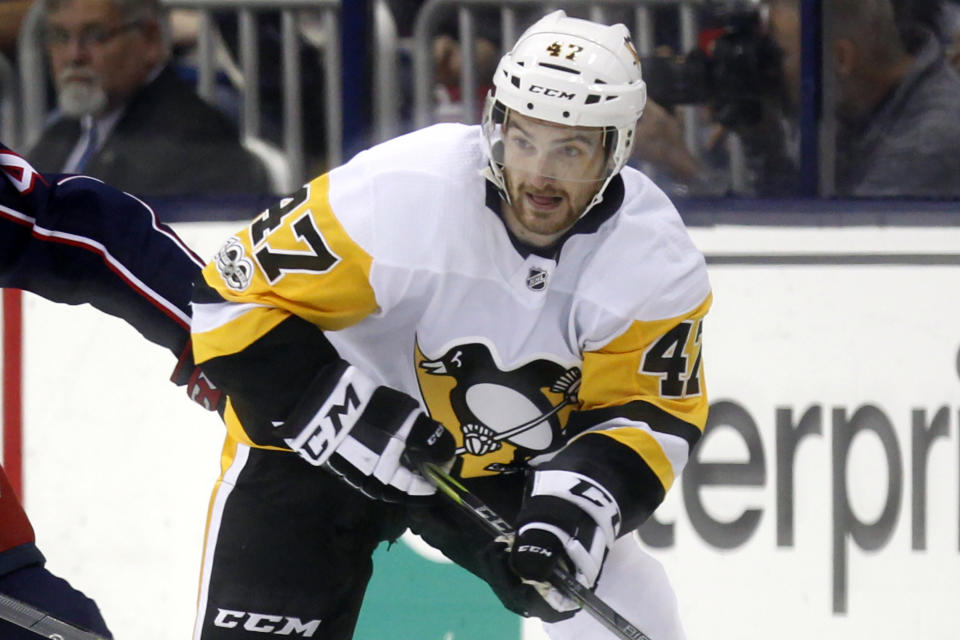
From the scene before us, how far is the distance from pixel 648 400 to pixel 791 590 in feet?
3.31

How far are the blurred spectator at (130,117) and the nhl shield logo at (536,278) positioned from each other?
1.22 m

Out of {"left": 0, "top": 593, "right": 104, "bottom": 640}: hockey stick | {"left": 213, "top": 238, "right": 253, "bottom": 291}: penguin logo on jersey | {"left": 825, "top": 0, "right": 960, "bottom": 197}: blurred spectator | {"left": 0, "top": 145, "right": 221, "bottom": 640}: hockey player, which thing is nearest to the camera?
{"left": 0, "top": 593, "right": 104, "bottom": 640}: hockey stick

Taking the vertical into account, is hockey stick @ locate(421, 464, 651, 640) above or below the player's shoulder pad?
below

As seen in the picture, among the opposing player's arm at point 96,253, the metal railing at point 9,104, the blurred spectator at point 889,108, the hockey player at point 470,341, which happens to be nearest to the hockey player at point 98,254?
the opposing player's arm at point 96,253

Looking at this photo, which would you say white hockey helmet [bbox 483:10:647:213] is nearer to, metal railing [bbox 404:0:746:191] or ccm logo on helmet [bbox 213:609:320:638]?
ccm logo on helmet [bbox 213:609:320:638]

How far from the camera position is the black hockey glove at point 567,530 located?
7.48 feet

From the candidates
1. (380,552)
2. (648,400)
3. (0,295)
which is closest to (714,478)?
(380,552)

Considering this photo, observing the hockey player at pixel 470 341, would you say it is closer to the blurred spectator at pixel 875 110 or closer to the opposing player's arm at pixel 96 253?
the opposing player's arm at pixel 96 253

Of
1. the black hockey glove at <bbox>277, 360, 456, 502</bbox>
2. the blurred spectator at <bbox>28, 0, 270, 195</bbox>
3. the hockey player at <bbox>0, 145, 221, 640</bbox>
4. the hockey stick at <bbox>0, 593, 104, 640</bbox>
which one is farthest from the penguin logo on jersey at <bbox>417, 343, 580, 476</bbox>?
the blurred spectator at <bbox>28, 0, 270, 195</bbox>

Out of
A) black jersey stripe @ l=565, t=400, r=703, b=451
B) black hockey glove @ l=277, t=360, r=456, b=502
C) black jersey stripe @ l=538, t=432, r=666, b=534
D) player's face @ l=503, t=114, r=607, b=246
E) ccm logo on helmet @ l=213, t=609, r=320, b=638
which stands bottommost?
ccm logo on helmet @ l=213, t=609, r=320, b=638

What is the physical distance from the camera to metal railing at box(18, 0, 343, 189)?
11.0ft

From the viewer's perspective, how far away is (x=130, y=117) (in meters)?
3.44

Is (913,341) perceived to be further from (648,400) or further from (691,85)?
(648,400)

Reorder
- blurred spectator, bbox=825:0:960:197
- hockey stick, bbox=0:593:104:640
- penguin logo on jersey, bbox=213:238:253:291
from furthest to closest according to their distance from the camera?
1. blurred spectator, bbox=825:0:960:197
2. penguin logo on jersey, bbox=213:238:253:291
3. hockey stick, bbox=0:593:104:640
